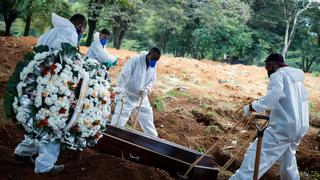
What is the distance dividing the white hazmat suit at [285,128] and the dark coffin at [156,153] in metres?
0.44

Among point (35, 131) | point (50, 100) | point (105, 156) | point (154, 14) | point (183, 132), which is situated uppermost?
point (154, 14)

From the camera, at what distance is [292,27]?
1177 inches

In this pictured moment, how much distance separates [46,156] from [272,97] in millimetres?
2716

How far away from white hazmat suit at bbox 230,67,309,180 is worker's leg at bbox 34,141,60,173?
7.44 ft

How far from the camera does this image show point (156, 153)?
5.16 m

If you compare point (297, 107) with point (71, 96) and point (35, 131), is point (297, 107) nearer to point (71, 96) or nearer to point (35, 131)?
point (71, 96)

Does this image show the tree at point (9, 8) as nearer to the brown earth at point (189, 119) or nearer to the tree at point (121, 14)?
the brown earth at point (189, 119)

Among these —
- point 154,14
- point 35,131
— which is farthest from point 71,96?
point 154,14

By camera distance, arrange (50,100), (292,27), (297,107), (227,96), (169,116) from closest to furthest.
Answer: (50,100) < (297,107) < (169,116) < (227,96) < (292,27)

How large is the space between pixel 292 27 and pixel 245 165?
89.1 feet

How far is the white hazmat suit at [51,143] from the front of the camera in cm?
428

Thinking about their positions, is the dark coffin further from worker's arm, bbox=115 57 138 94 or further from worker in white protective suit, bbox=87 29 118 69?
worker in white protective suit, bbox=87 29 118 69

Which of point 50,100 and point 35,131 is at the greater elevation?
point 50,100

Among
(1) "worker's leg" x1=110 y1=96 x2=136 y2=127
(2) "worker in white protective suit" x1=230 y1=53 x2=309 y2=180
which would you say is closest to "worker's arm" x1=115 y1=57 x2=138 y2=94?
(1) "worker's leg" x1=110 y1=96 x2=136 y2=127
